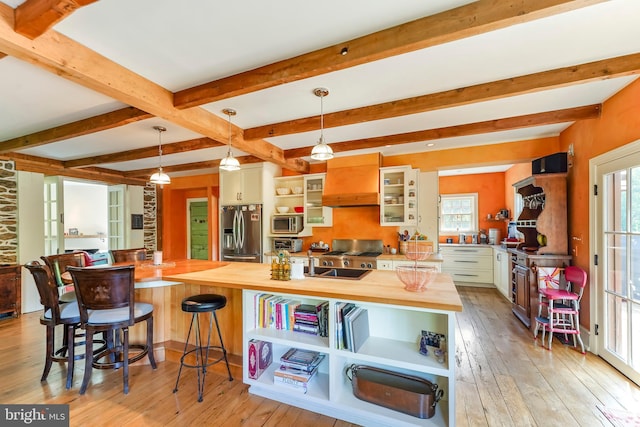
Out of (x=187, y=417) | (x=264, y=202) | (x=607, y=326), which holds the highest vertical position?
(x=264, y=202)

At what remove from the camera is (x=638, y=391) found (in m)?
2.26

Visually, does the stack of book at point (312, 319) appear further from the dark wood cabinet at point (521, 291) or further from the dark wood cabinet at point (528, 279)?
the dark wood cabinet at point (521, 291)

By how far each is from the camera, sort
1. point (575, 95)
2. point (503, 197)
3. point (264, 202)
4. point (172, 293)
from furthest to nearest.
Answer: point (503, 197) → point (264, 202) → point (172, 293) → point (575, 95)

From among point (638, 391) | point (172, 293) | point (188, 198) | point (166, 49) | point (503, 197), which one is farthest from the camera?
point (188, 198)

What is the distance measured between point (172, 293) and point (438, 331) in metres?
2.58

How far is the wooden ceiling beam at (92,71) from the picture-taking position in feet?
5.21

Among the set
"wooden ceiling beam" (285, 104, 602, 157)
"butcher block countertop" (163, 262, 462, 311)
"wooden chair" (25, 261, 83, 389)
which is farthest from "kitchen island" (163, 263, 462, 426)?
"wooden ceiling beam" (285, 104, 602, 157)

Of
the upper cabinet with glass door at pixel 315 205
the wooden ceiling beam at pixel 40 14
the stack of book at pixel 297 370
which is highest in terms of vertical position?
the wooden ceiling beam at pixel 40 14

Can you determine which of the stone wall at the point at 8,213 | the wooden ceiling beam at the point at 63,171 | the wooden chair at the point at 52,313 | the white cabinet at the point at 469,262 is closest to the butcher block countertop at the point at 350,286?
the wooden chair at the point at 52,313

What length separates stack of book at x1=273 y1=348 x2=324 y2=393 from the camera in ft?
6.91

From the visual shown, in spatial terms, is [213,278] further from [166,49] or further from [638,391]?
[638,391]

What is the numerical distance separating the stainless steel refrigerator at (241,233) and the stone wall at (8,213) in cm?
311

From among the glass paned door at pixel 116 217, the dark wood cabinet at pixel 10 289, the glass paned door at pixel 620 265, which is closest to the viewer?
the glass paned door at pixel 620 265

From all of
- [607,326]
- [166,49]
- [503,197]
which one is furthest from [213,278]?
[503,197]
